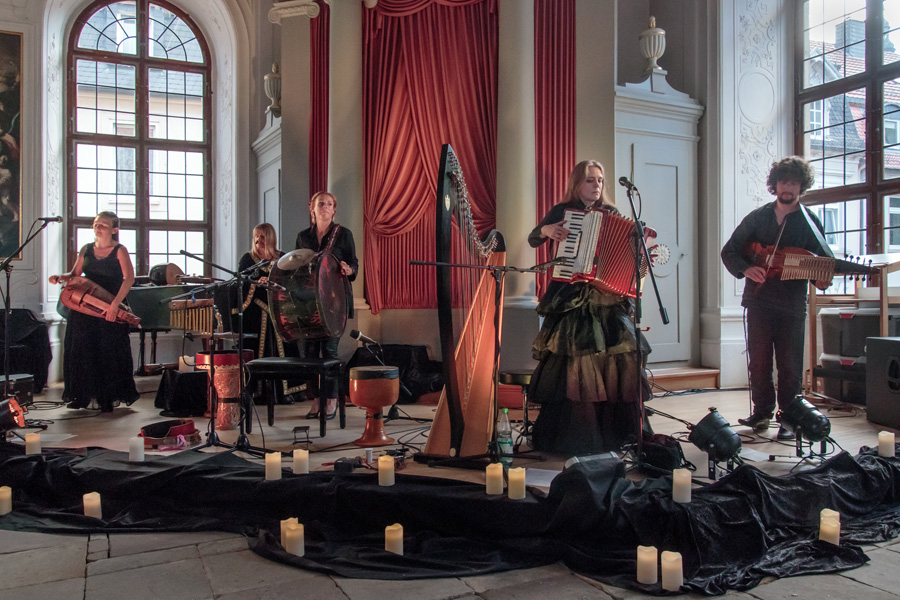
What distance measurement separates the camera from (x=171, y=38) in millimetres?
7766

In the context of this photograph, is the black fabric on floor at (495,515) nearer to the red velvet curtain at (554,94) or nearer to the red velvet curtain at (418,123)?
the red velvet curtain at (418,123)

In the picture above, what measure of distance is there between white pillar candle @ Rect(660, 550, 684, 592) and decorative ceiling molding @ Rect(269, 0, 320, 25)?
5881mm

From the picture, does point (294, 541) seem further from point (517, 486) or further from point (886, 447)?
point (886, 447)

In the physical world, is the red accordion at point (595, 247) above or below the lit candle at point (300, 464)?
above

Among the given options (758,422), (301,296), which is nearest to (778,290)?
(758,422)

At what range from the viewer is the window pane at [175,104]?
305 inches

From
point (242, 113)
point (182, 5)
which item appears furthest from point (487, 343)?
point (182, 5)

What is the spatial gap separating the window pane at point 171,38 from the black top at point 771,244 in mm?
6556

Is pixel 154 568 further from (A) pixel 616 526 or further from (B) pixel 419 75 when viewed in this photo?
(B) pixel 419 75

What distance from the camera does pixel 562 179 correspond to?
5.68m

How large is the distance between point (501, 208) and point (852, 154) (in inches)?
130

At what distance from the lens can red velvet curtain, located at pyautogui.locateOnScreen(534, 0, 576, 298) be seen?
566 cm

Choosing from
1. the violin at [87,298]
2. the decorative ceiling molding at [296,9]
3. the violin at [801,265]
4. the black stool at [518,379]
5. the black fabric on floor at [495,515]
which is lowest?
the black fabric on floor at [495,515]

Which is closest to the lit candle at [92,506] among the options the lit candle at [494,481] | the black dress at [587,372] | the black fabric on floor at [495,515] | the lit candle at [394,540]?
the black fabric on floor at [495,515]
